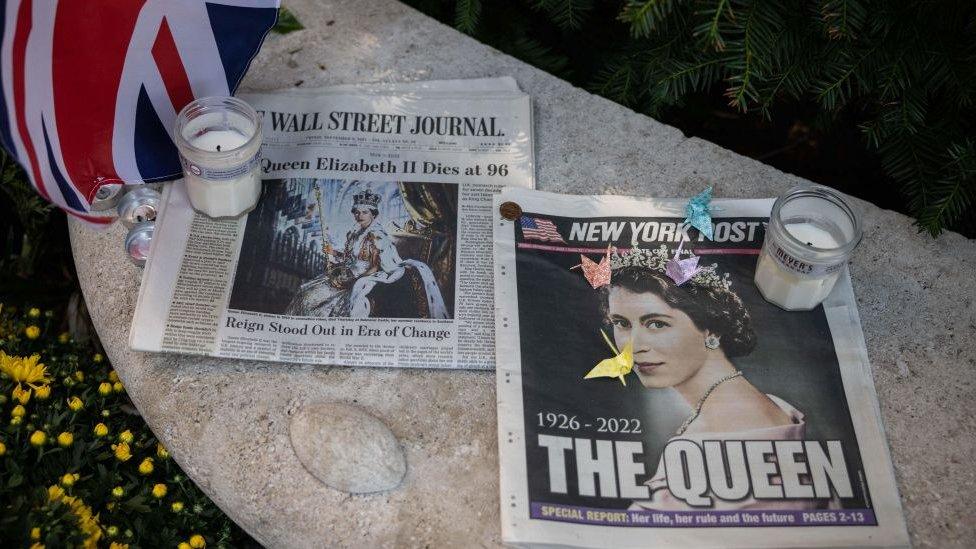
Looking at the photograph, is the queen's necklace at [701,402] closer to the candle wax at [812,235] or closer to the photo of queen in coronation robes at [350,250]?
the candle wax at [812,235]

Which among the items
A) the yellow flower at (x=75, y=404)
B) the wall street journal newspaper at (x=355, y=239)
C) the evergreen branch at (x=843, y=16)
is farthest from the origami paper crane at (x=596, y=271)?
the yellow flower at (x=75, y=404)

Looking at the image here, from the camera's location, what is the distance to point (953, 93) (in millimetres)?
1091

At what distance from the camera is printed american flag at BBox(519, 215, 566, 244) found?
109 centimetres

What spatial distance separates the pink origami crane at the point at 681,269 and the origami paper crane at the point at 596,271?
73mm

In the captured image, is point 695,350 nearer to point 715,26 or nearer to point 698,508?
point 698,508

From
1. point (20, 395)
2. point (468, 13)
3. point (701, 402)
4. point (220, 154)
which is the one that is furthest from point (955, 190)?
point (20, 395)

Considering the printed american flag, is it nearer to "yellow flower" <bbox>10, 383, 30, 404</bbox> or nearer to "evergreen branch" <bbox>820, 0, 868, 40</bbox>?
"evergreen branch" <bbox>820, 0, 868, 40</bbox>

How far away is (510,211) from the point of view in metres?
1.11

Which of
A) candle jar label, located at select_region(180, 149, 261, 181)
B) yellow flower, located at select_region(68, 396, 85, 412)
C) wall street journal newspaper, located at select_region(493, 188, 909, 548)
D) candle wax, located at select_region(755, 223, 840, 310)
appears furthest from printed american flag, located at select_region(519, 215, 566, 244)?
yellow flower, located at select_region(68, 396, 85, 412)

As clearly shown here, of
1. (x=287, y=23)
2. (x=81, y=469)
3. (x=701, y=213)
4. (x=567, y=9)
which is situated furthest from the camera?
(x=287, y=23)

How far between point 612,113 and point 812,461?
1.83 ft

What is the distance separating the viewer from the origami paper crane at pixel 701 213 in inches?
43.1

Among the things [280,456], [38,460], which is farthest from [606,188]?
[38,460]

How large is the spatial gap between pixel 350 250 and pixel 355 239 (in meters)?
0.02
